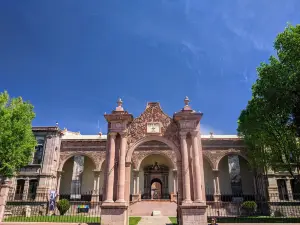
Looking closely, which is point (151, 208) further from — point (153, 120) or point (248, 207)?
point (153, 120)

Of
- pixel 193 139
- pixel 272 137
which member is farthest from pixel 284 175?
pixel 193 139

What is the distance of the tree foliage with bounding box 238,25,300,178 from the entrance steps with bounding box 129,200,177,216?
8519mm

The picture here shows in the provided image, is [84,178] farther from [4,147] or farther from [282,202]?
[282,202]

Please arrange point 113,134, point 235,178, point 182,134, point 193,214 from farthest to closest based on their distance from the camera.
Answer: point 235,178 → point 113,134 → point 182,134 → point 193,214

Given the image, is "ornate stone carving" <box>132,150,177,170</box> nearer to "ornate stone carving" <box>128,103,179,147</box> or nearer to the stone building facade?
the stone building facade

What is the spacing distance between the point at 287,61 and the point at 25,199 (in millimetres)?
25863

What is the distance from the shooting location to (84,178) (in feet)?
95.6

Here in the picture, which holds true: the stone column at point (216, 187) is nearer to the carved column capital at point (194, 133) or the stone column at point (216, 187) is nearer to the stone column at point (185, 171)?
the stone column at point (185, 171)

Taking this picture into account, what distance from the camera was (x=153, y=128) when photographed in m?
11.7

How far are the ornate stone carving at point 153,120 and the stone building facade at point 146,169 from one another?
49 millimetres

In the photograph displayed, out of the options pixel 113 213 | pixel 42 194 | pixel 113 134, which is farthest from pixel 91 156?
pixel 113 213

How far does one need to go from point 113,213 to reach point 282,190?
19.7m

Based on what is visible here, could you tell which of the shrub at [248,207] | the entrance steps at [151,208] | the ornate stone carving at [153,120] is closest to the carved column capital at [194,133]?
the ornate stone carving at [153,120]

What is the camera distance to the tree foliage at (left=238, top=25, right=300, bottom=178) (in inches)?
513
